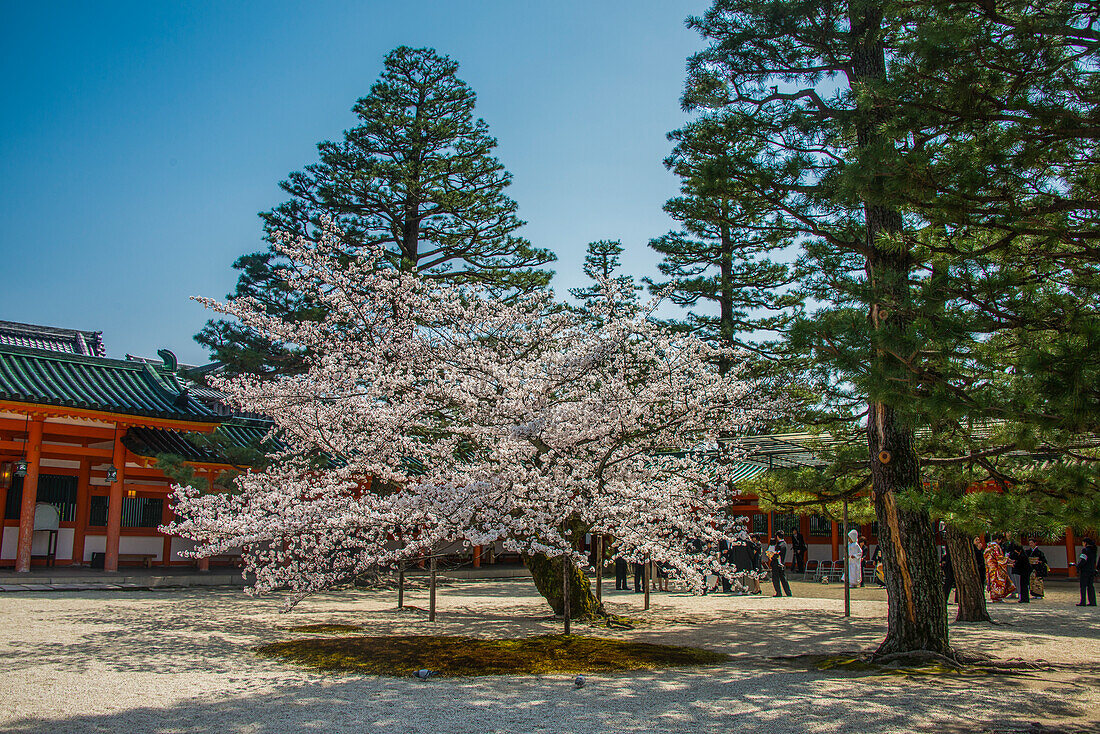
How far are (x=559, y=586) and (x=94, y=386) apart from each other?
32.1 ft

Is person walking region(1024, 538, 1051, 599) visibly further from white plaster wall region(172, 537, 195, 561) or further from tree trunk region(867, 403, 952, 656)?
white plaster wall region(172, 537, 195, 561)

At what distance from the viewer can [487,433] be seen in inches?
352

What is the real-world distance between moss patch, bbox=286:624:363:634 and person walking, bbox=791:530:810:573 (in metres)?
14.2

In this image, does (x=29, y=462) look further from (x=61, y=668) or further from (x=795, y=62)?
(x=795, y=62)

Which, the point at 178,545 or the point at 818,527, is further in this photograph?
the point at 818,527

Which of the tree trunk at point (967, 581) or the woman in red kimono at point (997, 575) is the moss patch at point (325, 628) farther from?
the woman in red kimono at point (997, 575)

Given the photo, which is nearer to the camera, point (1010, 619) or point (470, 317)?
point (470, 317)

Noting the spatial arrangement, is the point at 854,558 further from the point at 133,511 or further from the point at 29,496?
the point at 29,496

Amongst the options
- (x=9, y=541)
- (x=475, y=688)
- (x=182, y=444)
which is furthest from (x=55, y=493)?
(x=475, y=688)

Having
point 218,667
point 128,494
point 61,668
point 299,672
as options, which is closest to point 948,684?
point 299,672

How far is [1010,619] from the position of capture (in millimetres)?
11391

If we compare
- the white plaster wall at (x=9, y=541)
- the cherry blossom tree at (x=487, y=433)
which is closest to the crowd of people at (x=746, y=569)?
the cherry blossom tree at (x=487, y=433)

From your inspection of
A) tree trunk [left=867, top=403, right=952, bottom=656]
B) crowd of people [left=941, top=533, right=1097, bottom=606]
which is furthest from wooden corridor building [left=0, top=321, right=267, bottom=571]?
crowd of people [left=941, top=533, right=1097, bottom=606]

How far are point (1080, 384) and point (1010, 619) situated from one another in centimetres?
946
